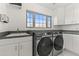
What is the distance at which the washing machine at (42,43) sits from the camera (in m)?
1.24

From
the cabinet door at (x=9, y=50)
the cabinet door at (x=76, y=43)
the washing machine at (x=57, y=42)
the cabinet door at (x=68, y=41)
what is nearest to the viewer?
the cabinet door at (x=9, y=50)

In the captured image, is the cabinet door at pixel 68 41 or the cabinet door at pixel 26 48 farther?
the cabinet door at pixel 68 41

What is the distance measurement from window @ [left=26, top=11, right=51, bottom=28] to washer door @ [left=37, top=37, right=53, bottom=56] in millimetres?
239

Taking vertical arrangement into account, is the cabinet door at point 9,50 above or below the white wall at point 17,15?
below

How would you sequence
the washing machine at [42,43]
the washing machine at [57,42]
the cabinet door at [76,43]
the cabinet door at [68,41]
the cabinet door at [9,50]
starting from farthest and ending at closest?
the cabinet door at [76,43]
the cabinet door at [68,41]
the washing machine at [57,42]
the washing machine at [42,43]
the cabinet door at [9,50]

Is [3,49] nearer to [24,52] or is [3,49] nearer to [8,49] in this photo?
[8,49]

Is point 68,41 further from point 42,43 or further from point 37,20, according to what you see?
point 37,20

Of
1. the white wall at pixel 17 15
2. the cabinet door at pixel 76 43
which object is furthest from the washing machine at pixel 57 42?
the white wall at pixel 17 15

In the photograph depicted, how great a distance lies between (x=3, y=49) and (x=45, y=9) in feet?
2.98

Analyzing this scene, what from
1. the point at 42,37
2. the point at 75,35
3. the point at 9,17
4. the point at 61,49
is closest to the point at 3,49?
the point at 9,17

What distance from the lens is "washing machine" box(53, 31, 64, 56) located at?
1.66 metres

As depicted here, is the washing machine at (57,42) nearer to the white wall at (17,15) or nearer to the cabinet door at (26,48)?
the cabinet door at (26,48)

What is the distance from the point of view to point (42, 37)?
136 cm

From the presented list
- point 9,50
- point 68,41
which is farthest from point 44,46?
point 68,41
